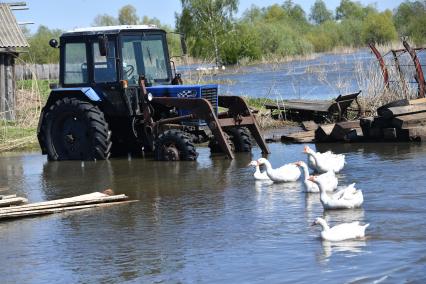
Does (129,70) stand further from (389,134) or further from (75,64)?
(389,134)

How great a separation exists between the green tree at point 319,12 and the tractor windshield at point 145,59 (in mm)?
138254

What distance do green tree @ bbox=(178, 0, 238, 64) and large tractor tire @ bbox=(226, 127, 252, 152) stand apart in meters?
62.5

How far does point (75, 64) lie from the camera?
57.6ft

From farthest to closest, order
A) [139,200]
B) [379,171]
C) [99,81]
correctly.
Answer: [99,81] → [379,171] → [139,200]

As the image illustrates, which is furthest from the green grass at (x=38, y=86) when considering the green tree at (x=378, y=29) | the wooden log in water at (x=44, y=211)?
the green tree at (x=378, y=29)

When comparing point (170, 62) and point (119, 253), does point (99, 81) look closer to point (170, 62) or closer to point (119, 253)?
point (170, 62)

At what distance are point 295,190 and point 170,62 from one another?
579 centimetres

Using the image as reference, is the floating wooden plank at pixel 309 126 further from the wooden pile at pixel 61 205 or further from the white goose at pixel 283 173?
the wooden pile at pixel 61 205

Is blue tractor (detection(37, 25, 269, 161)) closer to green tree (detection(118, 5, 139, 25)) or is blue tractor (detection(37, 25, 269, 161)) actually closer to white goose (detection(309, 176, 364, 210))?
white goose (detection(309, 176, 364, 210))

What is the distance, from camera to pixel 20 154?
66.0 feet

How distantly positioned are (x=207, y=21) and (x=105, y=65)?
211ft

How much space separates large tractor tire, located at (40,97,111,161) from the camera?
1703 cm

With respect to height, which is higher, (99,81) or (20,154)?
(99,81)

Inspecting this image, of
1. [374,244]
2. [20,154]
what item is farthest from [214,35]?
[374,244]
